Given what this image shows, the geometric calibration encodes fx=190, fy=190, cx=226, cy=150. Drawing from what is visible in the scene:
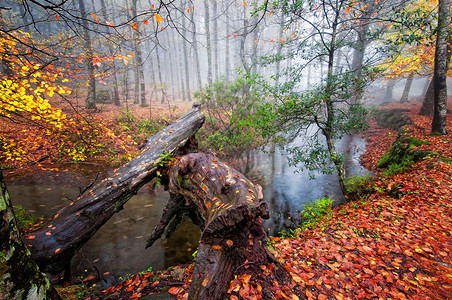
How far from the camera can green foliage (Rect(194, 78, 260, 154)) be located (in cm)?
998

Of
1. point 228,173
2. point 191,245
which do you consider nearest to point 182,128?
point 228,173

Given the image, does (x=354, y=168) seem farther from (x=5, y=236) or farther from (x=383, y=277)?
(x=5, y=236)

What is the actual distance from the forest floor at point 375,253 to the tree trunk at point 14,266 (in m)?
1.35

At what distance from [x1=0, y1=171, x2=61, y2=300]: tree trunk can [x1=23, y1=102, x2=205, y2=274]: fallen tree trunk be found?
1.57 metres

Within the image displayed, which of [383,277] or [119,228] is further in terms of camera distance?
[119,228]

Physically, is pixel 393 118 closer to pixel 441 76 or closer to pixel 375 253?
pixel 441 76

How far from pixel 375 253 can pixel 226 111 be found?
8.92 m

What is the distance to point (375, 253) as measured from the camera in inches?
128

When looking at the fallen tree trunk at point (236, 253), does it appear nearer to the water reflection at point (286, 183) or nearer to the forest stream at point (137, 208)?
the forest stream at point (137, 208)

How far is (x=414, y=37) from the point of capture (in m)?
5.09

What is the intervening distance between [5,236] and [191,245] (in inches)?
164

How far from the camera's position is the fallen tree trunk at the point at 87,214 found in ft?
10.4

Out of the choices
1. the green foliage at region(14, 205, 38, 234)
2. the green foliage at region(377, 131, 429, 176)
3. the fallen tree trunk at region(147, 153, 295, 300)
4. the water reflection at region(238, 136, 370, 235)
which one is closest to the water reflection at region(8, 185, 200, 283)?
the green foliage at region(14, 205, 38, 234)

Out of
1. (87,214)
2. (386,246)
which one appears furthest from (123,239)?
(386,246)
